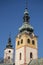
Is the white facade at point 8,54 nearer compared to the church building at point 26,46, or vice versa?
the church building at point 26,46

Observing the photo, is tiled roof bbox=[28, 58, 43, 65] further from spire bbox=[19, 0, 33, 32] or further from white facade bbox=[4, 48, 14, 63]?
white facade bbox=[4, 48, 14, 63]

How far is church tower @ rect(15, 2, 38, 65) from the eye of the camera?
6072 cm

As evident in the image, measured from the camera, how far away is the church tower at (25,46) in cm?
6072

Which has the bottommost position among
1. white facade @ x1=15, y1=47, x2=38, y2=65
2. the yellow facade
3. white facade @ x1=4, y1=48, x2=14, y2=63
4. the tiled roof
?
the tiled roof

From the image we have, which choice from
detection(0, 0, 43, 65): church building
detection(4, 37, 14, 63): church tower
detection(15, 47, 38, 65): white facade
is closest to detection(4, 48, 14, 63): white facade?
detection(4, 37, 14, 63): church tower

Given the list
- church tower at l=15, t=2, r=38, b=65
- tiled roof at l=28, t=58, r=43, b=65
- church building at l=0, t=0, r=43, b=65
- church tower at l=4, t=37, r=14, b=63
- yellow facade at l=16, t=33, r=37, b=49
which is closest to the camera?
tiled roof at l=28, t=58, r=43, b=65

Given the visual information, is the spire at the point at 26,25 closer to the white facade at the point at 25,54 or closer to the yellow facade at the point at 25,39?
the yellow facade at the point at 25,39

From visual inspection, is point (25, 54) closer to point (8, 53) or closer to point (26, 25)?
point (26, 25)

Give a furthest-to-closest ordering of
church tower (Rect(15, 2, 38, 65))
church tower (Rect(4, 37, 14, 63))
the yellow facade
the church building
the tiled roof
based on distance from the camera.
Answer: church tower (Rect(4, 37, 14, 63))
the yellow facade
church tower (Rect(15, 2, 38, 65))
the church building
the tiled roof

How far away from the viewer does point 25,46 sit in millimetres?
61375

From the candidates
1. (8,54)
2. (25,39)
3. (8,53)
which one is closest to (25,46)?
(25,39)

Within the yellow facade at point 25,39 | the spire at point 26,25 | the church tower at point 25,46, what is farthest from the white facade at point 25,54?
the spire at point 26,25

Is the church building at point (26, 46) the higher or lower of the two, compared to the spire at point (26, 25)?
lower

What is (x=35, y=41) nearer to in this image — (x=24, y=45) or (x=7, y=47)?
(x=24, y=45)
